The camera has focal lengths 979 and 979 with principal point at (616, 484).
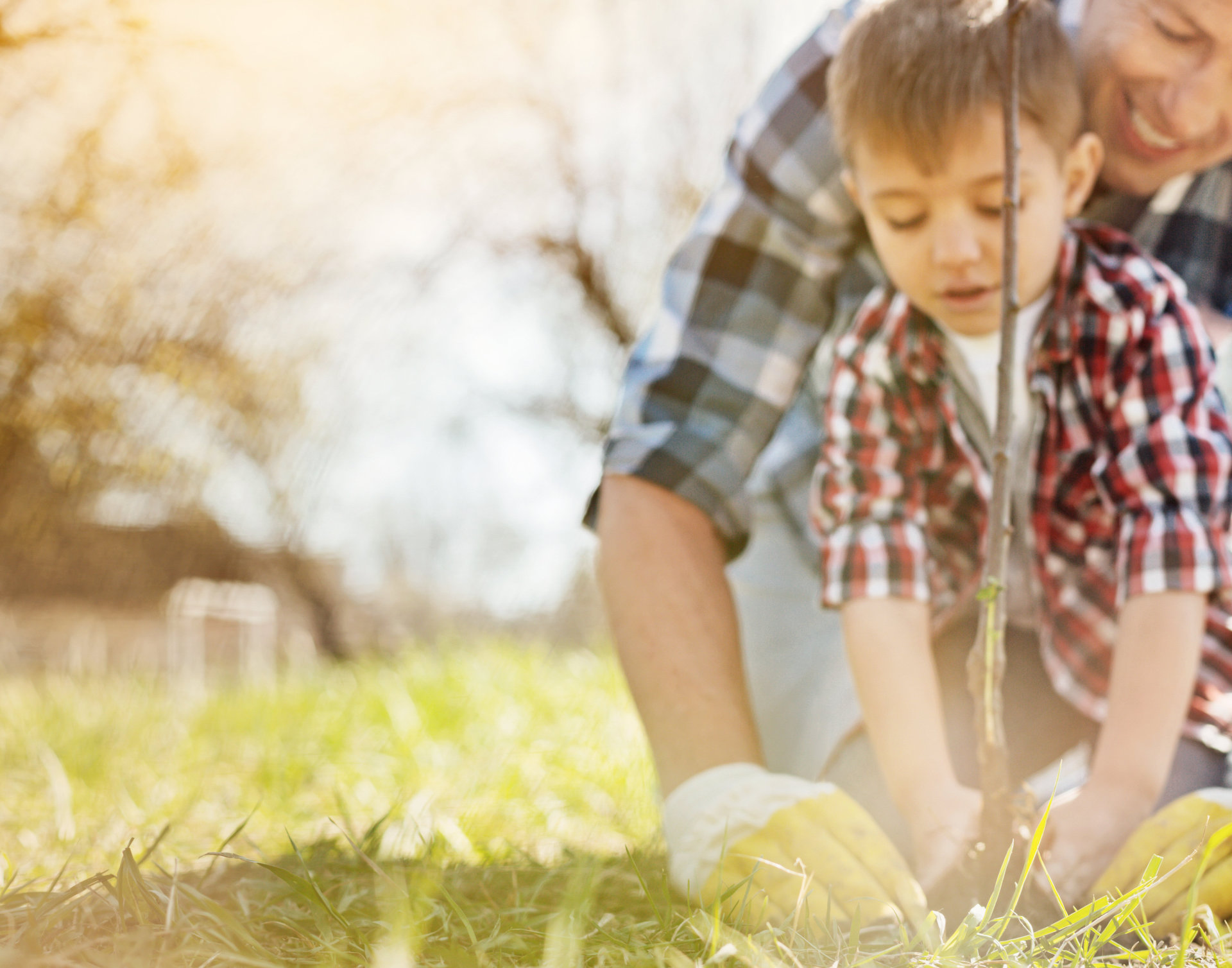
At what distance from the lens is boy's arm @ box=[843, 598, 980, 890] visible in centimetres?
78

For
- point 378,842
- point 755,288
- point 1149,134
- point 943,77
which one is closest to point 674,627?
point 378,842

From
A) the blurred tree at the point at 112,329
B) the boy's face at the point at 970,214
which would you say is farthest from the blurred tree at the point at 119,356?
the boy's face at the point at 970,214

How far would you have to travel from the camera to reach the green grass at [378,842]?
584mm

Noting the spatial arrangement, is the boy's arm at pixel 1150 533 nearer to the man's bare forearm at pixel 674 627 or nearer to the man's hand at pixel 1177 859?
the man's hand at pixel 1177 859

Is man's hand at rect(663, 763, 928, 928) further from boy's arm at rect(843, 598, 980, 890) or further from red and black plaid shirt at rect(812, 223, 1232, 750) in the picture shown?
red and black plaid shirt at rect(812, 223, 1232, 750)

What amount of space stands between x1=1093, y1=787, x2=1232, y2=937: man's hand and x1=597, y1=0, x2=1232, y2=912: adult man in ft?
0.76

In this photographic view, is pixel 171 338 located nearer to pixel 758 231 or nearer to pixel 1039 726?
pixel 758 231

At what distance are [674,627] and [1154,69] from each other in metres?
0.73

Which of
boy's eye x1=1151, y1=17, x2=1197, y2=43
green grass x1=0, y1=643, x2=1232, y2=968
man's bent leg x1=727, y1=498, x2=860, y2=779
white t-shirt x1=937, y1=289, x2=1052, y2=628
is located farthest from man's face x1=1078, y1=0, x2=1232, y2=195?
green grass x1=0, y1=643, x2=1232, y2=968

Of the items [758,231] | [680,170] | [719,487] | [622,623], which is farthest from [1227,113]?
[680,170]

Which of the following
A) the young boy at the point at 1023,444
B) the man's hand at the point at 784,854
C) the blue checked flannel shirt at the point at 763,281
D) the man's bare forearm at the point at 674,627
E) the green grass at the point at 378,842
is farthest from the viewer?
the blue checked flannel shirt at the point at 763,281

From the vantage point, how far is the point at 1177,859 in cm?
74

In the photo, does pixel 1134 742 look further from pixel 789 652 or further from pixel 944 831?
pixel 789 652

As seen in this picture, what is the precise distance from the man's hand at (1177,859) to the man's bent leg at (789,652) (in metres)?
0.37
